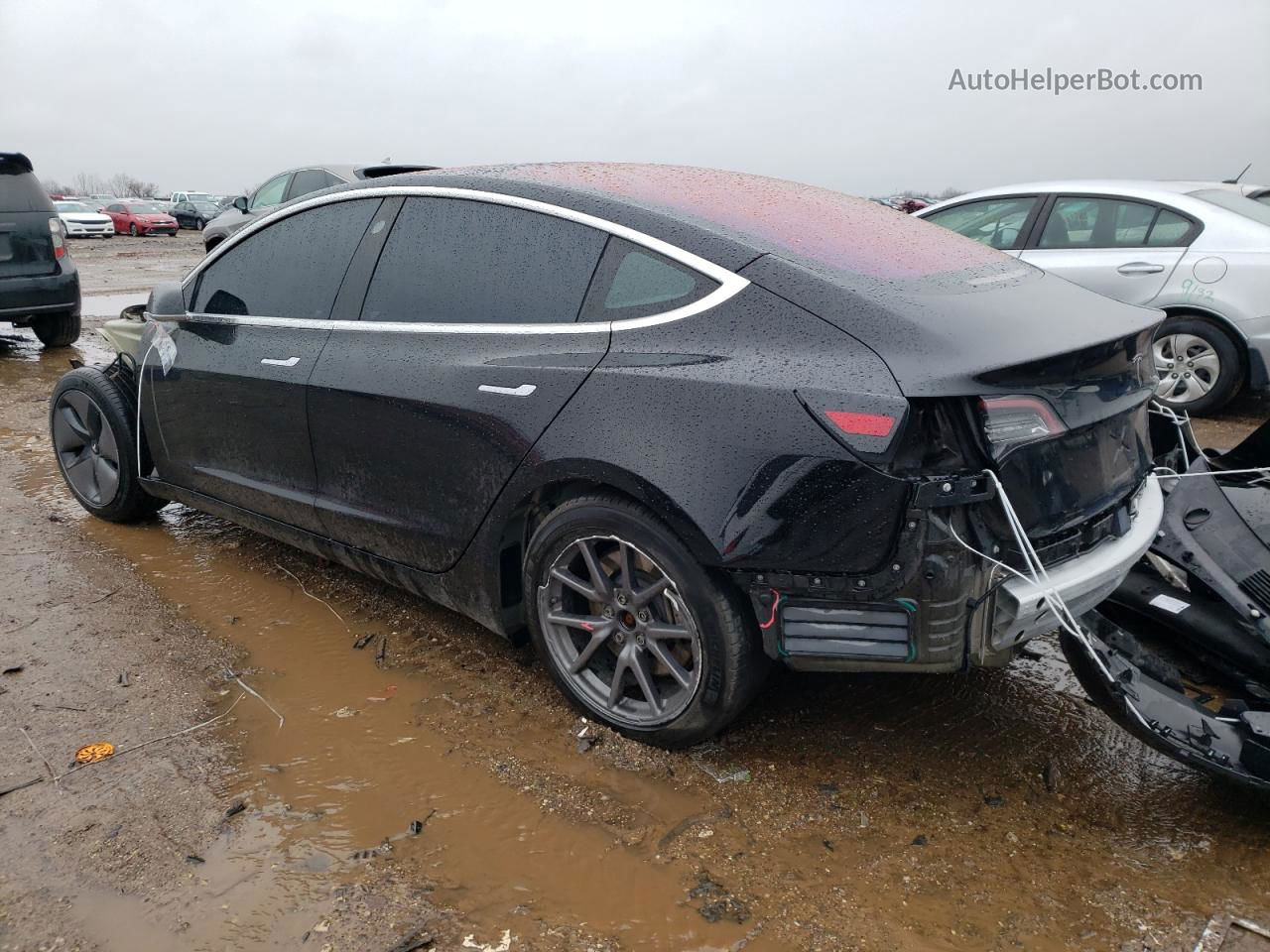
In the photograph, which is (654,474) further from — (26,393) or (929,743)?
(26,393)

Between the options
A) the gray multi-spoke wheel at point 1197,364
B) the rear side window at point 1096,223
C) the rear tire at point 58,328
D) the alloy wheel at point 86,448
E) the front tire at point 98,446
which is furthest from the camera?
the rear tire at point 58,328

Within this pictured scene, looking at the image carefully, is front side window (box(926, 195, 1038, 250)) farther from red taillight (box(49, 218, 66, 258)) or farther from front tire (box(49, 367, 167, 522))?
red taillight (box(49, 218, 66, 258))

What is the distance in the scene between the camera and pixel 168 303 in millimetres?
4039

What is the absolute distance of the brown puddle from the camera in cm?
217

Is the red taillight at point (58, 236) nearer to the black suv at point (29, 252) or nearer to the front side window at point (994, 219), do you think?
the black suv at point (29, 252)

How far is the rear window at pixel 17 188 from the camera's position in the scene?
8375 millimetres

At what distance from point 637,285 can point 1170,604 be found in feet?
5.79

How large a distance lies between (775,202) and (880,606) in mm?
1374

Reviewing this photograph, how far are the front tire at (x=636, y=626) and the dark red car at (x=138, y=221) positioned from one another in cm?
3579

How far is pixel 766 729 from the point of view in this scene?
2902mm

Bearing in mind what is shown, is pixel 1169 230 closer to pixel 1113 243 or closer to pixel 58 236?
pixel 1113 243

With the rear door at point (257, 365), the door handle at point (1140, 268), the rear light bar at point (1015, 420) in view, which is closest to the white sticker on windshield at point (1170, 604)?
the rear light bar at point (1015, 420)

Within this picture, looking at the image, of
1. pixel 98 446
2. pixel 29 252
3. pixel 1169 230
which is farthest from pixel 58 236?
pixel 1169 230

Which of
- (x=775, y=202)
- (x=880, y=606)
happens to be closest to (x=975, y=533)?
(x=880, y=606)
